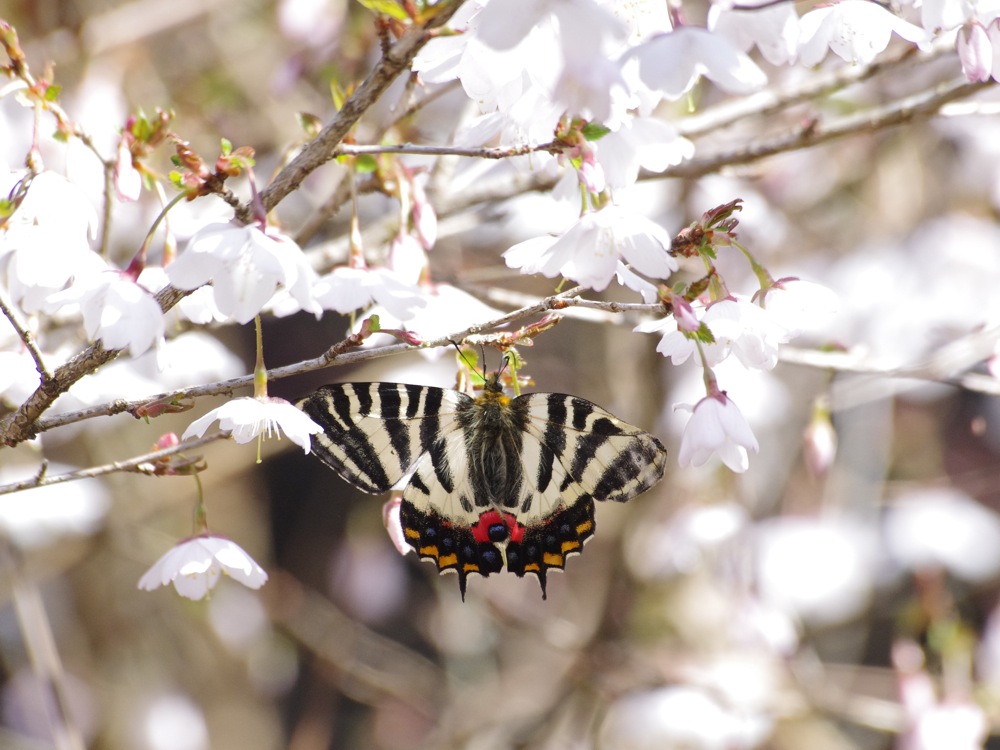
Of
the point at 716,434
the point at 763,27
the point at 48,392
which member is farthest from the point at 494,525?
the point at 763,27

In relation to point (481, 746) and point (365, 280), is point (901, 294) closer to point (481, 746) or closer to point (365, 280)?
point (481, 746)

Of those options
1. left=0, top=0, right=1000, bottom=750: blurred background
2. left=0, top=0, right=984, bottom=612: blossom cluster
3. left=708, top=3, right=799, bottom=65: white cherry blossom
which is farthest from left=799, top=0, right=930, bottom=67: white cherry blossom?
left=0, top=0, right=1000, bottom=750: blurred background

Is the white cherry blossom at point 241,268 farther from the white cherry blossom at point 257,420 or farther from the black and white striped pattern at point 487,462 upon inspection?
the black and white striped pattern at point 487,462

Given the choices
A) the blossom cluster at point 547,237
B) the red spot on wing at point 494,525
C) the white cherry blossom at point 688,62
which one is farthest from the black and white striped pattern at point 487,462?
the white cherry blossom at point 688,62

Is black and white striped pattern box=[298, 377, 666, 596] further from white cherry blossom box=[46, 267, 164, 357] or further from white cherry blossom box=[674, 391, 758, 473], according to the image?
white cherry blossom box=[46, 267, 164, 357]

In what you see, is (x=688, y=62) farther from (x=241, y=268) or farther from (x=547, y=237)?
(x=241, y=268)

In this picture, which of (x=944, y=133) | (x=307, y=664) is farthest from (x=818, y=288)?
(x=307, y=664)
